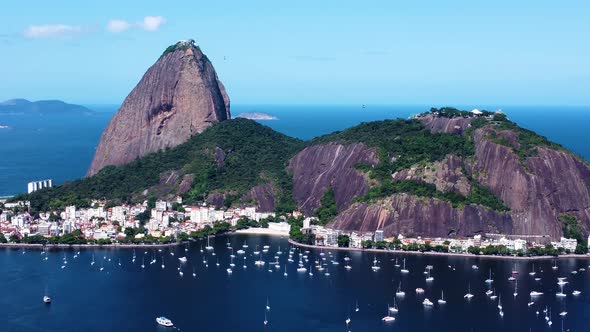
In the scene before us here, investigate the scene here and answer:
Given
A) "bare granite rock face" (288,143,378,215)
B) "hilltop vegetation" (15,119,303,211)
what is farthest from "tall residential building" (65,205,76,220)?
"bare granite rock face" (288,143,378,215)

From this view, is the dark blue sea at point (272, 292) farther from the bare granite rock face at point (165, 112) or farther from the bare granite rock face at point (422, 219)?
the bare granite rock face at point (165, 112)

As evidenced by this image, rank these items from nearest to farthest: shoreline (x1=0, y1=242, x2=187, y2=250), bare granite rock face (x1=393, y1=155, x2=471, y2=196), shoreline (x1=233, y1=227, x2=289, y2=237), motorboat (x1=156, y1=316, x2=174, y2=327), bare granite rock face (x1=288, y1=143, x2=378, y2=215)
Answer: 1. motorboat (x1=156, y1=316, x2=174, y2=327)
2. shoreline (x1=0, y1=242, x2=187, y2=250)
3. bare granite rock face (x1=393, y1=155, x2=471, y2=196)
4. shoreline (x1=233, y1=227, x2=289, y2=237)
5. bare granite rock face (x1=288, y1=143, x2=378, y2=215)

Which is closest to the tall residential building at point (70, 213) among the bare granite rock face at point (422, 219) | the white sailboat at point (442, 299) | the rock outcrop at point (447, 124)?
the bare granite rock face at point (422, 219)

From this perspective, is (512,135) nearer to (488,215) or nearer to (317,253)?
(488,215)

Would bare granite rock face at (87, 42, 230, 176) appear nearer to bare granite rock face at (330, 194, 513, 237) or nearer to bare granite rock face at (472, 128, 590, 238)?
bare granite rock face at (330, 194, 513, 237)

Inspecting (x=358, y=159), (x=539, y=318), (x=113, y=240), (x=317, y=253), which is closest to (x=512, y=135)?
(x=358, y=159)

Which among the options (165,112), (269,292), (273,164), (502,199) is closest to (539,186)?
(502,199)
